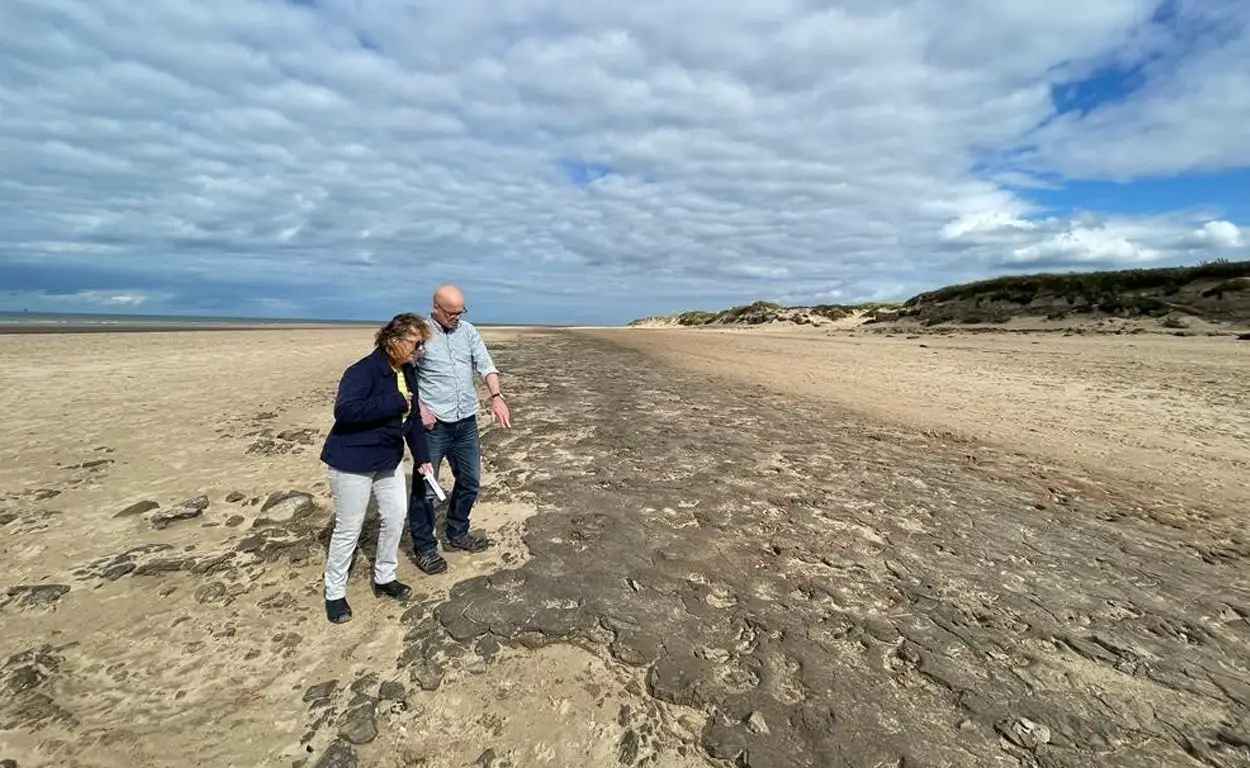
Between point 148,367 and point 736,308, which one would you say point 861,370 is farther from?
point 736,308

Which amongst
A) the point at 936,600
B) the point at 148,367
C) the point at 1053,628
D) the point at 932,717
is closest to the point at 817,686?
the point at 932,717

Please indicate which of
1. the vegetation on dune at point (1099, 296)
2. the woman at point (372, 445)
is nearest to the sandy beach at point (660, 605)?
the woman at point (372, 445)

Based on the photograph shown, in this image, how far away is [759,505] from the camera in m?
6.51

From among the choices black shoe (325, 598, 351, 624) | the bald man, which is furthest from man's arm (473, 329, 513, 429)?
black shoe (325, 598, 351, 624)

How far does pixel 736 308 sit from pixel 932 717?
223 feet

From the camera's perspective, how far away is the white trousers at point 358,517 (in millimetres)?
4191

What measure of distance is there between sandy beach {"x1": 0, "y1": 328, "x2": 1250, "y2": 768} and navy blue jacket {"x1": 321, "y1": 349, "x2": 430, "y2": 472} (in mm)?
1245

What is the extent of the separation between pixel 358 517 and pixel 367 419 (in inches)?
31.6

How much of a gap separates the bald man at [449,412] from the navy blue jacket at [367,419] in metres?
0.55

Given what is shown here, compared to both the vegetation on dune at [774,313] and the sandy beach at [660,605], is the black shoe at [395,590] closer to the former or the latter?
the sandy beach at [660,605]

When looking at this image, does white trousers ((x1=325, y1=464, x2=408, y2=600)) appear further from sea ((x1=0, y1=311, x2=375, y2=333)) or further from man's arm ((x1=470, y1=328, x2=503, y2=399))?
sea ((x1=0, y1=311, x2=375, y2=333))

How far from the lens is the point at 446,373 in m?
4.99

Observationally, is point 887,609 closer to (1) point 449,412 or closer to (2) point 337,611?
(1) point 449,412

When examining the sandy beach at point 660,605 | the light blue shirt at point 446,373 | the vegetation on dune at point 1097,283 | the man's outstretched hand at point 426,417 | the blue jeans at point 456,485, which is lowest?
the sandy beach at point 660,605
